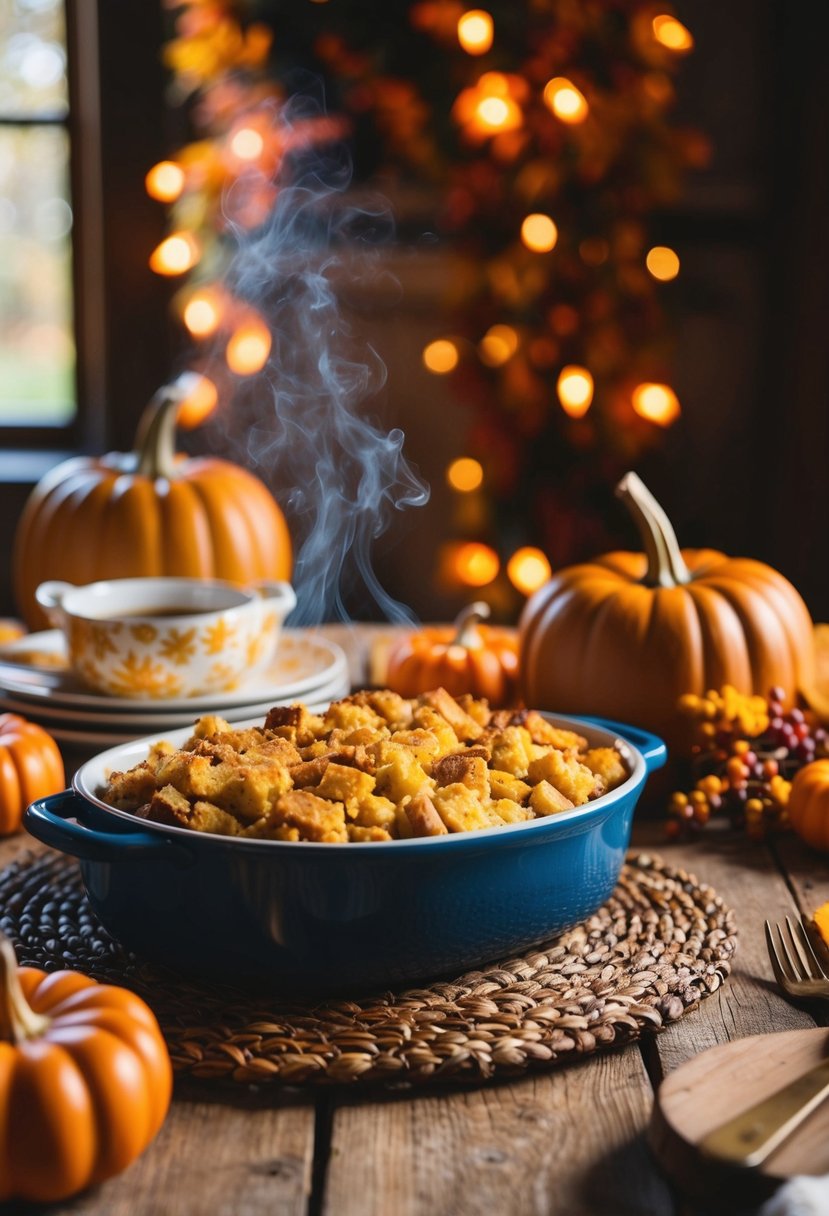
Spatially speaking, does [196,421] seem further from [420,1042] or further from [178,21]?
[420,1042]

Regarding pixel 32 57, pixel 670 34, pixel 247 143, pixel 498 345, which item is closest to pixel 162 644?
pixel 498 345

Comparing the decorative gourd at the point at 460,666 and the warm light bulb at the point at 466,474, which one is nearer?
the decorative gourd at the point at 460,666

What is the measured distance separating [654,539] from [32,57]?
2.34 metres

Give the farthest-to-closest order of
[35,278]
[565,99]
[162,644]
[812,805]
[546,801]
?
[35,278] < [565,99] < [162,644] < [812,805] < [546,801]

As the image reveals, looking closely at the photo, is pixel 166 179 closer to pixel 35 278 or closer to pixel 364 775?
pixel 35 278

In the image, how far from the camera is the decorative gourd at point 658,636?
5.31ft

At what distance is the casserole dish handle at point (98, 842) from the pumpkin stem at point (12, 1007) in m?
0.17

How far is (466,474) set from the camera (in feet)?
10.8

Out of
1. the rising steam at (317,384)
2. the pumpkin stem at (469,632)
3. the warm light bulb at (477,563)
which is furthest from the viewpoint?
the warm light bulb at (477,563)

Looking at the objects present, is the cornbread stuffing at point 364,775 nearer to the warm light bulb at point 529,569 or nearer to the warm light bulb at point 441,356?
the warm light bulb at point 529,569

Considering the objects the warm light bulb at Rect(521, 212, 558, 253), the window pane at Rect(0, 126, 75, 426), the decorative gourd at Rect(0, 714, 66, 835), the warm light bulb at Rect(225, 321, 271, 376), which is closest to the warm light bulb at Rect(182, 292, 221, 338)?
the warm light bulb at Rect(225, 321, 271, 376)

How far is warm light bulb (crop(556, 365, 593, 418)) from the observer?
3.04m

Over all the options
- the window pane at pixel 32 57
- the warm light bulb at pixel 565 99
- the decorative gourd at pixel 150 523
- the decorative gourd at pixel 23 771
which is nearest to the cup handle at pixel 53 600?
the decorative gourd at pixel 23 771

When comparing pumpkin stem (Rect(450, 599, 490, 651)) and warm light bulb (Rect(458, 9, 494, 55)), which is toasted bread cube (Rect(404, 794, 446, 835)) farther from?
warm light bulb (Rect(458, 9, 494, 55))
